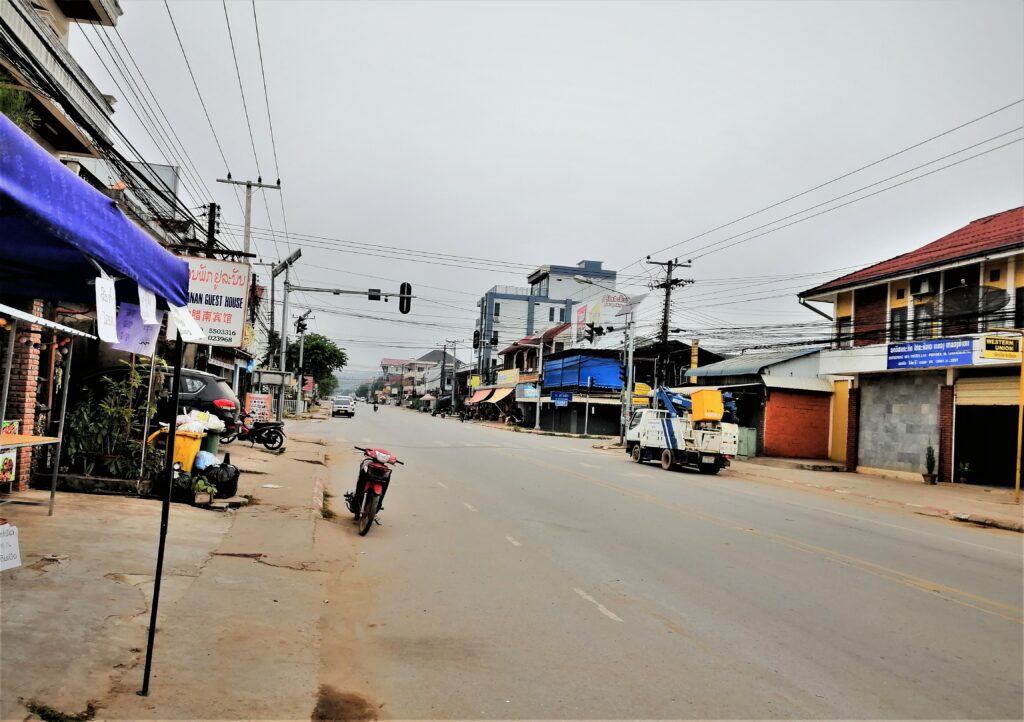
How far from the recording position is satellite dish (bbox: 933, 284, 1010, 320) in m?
20.5

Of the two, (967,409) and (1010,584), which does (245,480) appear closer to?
(1010,584)

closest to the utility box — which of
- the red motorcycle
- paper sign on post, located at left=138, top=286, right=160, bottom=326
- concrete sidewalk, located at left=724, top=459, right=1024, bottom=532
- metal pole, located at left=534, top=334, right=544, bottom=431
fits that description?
concrete sidewalk, located at left=724, top=459, right=1024, bottom=532

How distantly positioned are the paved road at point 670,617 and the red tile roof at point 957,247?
12413 mm

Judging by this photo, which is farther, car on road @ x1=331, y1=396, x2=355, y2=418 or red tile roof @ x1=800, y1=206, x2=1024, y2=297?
car on road @ x1=331, y1=396, x2=355, y2=418

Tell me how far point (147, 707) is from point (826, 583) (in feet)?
22.8

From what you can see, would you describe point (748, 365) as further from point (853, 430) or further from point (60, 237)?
point (60, 237)

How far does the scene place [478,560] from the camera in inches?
334

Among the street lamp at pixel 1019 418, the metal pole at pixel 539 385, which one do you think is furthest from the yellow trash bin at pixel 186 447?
the metal pole at pixel 539 385

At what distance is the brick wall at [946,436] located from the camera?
2208 centimetres

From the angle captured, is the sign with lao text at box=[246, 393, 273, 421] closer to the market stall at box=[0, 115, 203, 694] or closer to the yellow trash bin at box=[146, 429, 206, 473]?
the yellow trash bin at box=[146, 429, 206, 473]

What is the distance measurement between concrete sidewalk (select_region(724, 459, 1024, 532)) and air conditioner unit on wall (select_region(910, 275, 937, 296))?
6302 millimetres

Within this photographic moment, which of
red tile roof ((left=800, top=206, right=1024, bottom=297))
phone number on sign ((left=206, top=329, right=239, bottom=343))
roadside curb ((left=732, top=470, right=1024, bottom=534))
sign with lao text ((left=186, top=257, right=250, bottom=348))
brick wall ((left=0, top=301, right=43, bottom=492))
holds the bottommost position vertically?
roadside curb ((left=732, top=470, right=1024, bottom=534))

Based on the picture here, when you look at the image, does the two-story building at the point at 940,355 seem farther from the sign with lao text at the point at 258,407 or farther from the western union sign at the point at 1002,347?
the sign with lao text at the point at 258,407

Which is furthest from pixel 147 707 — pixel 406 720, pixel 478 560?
pixel 478 560
